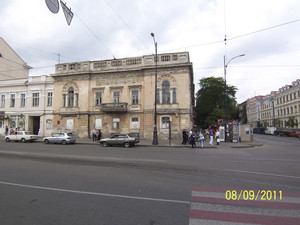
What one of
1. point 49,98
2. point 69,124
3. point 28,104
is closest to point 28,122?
point 28,104

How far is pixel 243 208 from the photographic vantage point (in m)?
4.10

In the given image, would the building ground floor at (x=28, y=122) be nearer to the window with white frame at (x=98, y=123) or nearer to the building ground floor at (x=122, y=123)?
the building ground floor at (x=122, y=123)

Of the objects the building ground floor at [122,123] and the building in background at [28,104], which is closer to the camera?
the building ground floor at [122,123]

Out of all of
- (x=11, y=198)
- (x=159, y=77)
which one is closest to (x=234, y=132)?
(x=159, y=77)

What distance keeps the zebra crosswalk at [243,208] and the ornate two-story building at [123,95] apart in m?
20.8

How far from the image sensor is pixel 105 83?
28.9 metres

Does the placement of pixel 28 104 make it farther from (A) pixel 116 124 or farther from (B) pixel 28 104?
(A) pixel 116 124

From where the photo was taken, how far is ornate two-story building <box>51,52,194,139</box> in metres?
26.2

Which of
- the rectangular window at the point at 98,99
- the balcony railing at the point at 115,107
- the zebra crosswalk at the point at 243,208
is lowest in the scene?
the zebra crosswalk at the point at 243,208

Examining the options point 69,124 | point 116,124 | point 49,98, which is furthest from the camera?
point 49,98

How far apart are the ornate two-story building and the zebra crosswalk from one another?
20.8m

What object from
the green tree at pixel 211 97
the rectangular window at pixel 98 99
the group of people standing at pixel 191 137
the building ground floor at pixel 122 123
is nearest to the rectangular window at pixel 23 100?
the building ground floor at pixel 122 123

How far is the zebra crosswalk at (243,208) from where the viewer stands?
353 cm

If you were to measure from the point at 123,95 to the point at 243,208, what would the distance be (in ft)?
82.8
